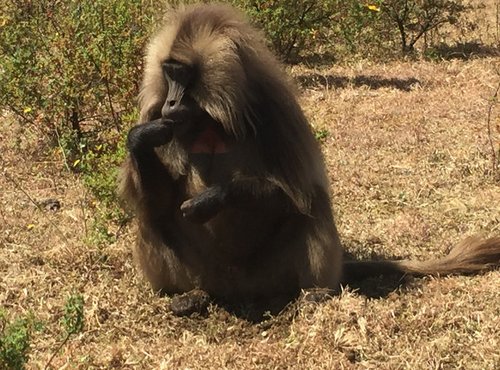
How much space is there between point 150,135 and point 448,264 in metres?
1.82

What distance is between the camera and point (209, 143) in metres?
3.92

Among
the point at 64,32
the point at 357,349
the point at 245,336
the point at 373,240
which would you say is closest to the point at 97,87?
the point at 64,32

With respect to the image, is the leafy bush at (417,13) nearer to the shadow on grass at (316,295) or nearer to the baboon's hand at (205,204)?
the shadow on grass at (316,295)

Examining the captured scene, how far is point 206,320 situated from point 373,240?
1.45 meters

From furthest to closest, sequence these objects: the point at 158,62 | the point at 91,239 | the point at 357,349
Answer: the point at 91,239 → the point at 158,62 → the point at 357,349

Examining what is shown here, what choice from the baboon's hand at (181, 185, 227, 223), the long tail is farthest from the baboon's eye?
the long tail

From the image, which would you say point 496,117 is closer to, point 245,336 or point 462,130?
point 462,130

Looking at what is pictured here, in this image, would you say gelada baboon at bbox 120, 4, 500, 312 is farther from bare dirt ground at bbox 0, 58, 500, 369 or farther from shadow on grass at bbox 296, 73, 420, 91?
shadow on grass at bbox 296, 73, 420, 91

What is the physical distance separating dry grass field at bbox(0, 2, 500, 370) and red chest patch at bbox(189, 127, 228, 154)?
2.75 ft

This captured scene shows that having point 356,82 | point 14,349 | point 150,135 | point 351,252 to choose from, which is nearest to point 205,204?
point 150,135

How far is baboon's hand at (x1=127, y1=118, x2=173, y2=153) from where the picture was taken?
12.1 ft

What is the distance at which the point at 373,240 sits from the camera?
510cm

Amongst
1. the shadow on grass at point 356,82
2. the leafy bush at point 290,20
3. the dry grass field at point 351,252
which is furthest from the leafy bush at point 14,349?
the leafy bush at point 290,20

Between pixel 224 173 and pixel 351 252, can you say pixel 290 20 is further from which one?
pixel 224 173
